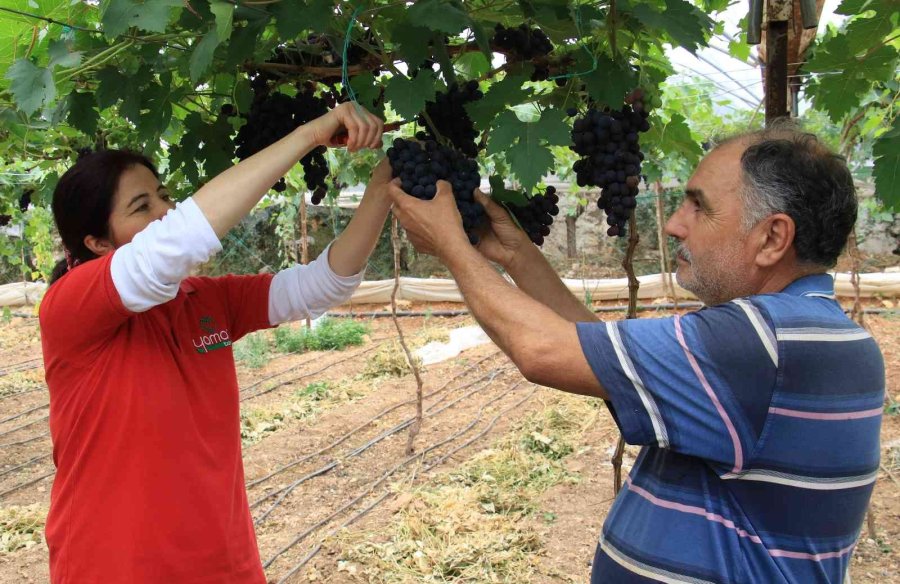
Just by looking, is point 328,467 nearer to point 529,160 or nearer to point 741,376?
point 529,160

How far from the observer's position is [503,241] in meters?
2.04

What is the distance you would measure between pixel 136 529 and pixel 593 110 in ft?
4.64

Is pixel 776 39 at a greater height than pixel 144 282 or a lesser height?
greater

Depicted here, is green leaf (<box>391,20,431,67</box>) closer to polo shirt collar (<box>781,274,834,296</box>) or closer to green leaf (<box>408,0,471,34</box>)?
green leaf (<box>408,0,471,34</box>)

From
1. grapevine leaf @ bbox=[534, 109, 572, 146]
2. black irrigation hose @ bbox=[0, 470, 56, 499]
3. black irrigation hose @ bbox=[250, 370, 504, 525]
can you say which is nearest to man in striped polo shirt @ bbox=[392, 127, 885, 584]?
Result: grapevine leaf @ bbox=[534, 109, 572, 146]

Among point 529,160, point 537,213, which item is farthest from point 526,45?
point 537,213

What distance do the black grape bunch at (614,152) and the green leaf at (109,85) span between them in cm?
112

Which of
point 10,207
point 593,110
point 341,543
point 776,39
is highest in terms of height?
point 10,207

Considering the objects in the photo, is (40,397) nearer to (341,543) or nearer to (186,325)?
(341,543)

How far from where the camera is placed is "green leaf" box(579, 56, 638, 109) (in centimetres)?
156

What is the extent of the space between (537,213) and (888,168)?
3.32ft

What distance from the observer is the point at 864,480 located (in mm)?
1487

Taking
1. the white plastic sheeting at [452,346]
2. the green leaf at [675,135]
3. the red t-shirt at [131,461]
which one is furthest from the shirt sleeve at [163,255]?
the white plastic sheeting at [452,346]

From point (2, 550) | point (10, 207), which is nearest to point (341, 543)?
point (2, 550)
